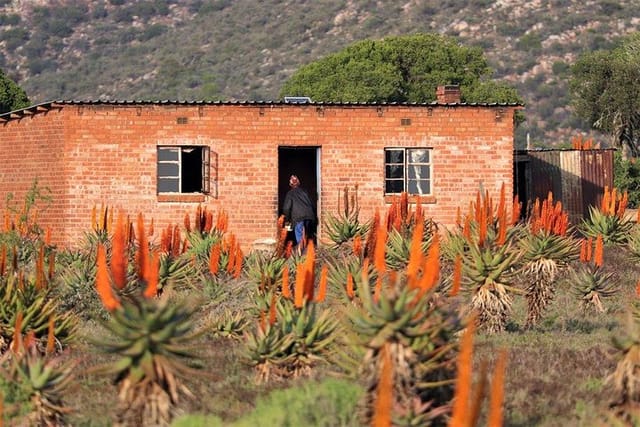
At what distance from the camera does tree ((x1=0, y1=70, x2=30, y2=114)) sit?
162 feet

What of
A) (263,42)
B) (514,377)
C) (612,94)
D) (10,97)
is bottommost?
(514,377)

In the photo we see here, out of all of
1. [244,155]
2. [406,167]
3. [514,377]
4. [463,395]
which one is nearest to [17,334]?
[514,377]

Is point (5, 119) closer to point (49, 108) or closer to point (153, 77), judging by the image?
point (49, 108)

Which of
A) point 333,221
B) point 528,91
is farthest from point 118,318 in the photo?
point 528,91

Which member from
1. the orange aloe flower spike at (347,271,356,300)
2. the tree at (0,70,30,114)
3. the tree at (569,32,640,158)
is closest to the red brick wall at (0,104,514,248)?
the orange aloe flower spike at (347,271,356,300)

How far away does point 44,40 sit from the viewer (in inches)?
3674

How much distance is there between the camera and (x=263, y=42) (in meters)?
87.0

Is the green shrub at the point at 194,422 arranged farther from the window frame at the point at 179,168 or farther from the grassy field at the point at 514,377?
the window frame at the point at 179,168

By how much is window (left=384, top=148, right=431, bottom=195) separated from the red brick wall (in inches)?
7.6

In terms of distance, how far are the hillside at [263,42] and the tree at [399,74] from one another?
1486cm

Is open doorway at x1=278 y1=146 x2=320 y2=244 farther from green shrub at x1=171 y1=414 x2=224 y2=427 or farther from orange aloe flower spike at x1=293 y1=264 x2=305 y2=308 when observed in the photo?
green shrub at x1=171 y1=414 x2=224 y2=427

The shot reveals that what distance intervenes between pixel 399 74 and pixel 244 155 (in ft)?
98.3

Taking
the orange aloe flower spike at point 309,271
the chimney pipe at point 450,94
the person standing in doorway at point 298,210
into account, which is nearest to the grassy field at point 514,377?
the orange aloe flower spike at point 309,271

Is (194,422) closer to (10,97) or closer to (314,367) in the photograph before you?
(314,367)
